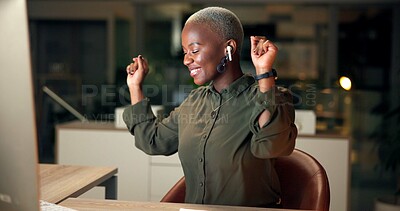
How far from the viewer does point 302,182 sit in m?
1.51

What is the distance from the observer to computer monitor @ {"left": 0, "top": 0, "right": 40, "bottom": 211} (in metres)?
0.68

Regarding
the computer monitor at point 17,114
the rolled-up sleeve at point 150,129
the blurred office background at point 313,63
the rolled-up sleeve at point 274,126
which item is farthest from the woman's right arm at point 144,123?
the blurred office background at point 313,63

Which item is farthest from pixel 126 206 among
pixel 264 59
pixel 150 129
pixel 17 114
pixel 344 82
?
pixel 344 82

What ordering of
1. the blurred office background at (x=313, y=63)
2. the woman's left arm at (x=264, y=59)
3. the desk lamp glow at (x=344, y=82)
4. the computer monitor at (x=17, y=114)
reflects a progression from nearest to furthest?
1. the computer monitor at (x=17, y=114)
2. the woman's left arm at (x=264, y=59)
3. the desk lamp glow at (x=344, y=82)
4. the blurred office background at (x=313, y=63)

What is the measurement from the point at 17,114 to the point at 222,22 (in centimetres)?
74

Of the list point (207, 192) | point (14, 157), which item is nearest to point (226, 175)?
point (207, 192)

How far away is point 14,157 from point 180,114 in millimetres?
743

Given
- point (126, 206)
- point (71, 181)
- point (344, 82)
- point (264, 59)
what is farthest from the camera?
point (344, 82)

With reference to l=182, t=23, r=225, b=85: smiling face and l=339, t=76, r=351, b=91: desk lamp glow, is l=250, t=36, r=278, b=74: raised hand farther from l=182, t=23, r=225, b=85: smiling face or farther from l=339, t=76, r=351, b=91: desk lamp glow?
l=339, t=76, r=351, b=91: desk lamp glow

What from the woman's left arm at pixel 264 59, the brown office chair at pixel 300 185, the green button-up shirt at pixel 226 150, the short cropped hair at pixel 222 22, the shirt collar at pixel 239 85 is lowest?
the brown office chair at pixel 300 185

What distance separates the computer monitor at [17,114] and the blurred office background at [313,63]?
2.10 m

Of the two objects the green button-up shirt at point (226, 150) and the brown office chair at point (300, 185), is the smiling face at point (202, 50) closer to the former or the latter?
the green button-up shirt at point (226, 150)

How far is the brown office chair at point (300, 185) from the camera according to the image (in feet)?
4.66

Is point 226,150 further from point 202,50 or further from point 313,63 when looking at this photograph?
point 313,63
